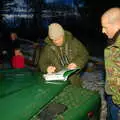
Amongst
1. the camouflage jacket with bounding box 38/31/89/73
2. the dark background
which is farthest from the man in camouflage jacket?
the dark background

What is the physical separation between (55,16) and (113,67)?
18852 millimetres

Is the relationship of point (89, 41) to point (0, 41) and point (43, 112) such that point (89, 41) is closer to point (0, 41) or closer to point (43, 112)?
point (0, 41)

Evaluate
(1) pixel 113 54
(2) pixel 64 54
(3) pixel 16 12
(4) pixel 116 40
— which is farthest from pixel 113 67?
(3) pixel 16 12

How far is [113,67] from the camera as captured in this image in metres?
2.89

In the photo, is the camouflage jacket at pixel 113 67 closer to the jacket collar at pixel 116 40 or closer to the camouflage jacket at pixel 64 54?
the jacket collar at pixel 116 40

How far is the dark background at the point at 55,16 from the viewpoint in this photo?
19688 millimetres

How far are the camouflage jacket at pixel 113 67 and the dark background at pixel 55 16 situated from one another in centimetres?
1585

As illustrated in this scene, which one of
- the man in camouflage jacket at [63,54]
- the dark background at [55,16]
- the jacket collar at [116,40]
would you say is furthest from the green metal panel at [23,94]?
the dark background at [55,16]

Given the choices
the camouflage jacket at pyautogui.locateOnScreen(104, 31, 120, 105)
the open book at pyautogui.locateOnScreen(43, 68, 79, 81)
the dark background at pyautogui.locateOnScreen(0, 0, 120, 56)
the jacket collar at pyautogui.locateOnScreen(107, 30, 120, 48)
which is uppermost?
the jacket collar at pyautogui.locateOnScreen(107, 30, 120, 48)

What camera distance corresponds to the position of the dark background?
19.7m

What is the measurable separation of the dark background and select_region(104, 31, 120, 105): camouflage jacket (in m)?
15.8

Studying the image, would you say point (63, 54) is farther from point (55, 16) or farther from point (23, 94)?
point (55, 16)

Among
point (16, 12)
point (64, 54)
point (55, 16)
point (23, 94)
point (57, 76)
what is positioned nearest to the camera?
point (23, 94)

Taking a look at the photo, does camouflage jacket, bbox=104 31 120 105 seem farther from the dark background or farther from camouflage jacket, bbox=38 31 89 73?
the dark background
